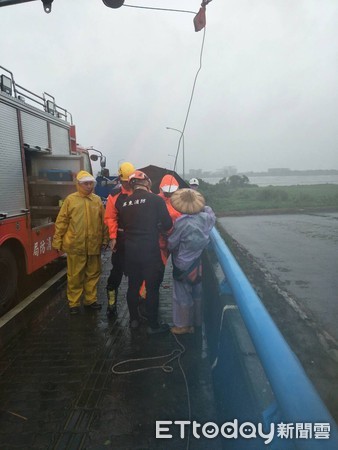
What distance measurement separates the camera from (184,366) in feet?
10.7

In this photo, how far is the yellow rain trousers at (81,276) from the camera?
4570 millimetres

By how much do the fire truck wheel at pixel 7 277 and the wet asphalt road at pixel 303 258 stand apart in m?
4.56

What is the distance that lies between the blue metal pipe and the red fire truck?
3886 mm

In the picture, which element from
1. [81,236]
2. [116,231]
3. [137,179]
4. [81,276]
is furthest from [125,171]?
[81,276]

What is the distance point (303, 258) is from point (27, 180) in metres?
7.73

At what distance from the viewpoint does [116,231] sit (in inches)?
166

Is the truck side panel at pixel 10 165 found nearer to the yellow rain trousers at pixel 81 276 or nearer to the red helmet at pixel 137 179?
the yellow rain trousers at pixel 81 276

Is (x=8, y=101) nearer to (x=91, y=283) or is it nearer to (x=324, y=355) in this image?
(x=91, y=283)

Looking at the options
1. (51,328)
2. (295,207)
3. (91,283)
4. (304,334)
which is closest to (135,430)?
(51,328)

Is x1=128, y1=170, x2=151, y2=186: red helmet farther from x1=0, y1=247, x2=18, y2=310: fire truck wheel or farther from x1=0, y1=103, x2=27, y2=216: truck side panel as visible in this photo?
x1=0, y1=247, x2=18, y2=310: fire truck wheel

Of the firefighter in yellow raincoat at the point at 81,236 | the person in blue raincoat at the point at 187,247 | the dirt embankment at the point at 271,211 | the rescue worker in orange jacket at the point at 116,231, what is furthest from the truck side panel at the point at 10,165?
the dirt embankment at the point at 271,211

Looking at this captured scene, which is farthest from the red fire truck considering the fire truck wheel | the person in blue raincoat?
the person in blue raincoat

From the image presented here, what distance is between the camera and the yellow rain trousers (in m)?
4.57

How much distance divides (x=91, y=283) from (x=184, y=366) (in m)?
1.95
